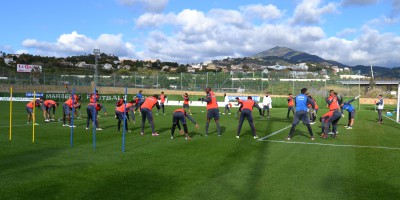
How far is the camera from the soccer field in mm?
7324

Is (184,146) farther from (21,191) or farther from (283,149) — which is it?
(21,191)

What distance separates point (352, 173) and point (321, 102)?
1717 inches

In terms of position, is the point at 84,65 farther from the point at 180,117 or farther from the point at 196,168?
the point at 196,168

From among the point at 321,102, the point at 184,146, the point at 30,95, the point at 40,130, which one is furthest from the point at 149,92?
the point at 184,146

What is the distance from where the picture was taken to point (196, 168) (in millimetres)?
9570

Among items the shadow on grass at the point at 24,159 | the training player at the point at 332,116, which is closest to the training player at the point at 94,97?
the shadow on grass at the point at 24,159

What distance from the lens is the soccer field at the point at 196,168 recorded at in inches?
288

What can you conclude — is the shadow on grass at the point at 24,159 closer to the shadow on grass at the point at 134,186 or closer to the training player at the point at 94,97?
the shadow on grass at the point at 134,186

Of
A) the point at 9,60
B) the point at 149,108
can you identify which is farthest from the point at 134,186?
the point at 9,60

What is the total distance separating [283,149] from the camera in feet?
42.4

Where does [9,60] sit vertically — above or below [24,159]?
above

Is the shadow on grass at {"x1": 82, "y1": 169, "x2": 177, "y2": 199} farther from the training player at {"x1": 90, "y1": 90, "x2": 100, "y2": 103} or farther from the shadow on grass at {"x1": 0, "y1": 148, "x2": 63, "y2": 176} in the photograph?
the training player at {"x1": 90, "y1": 90, "x2": 100, "y2": 103}

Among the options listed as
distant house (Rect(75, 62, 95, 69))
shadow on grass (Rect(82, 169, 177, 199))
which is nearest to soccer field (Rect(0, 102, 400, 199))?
shadow on grass (Rect(82, 169, 177, 199))

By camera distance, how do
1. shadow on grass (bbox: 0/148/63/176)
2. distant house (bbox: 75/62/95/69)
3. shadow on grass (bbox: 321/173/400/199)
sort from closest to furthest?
shadow on grass (bbox: 321/173/400/199) → shadow on grass (bbox: 0/148/63/176) → distant house (bbox: 75/62/95/69)
